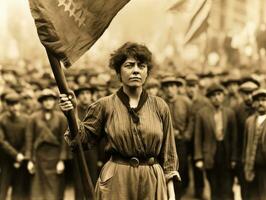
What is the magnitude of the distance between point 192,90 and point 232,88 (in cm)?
86

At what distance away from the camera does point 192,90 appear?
1531cm

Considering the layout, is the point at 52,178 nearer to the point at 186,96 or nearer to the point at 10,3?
the point at 186,96

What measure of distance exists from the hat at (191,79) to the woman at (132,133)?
8.62m

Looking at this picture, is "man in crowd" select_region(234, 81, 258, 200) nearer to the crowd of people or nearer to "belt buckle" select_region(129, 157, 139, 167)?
the crowd of people

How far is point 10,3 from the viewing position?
63.1 feet


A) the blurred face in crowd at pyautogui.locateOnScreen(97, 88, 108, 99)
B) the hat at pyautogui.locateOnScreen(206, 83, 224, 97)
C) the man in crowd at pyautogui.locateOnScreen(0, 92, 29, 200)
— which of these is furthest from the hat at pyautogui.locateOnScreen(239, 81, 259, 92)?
the man in crowd at pyautogui.locateOnScreen(0, 92, 29, 200)

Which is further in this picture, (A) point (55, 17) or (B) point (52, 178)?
(B) point (52, 178)

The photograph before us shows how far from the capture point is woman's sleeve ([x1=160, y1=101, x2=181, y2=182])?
24.1ft

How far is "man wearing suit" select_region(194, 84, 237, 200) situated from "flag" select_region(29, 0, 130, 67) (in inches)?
257

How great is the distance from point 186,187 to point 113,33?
5.89 metres

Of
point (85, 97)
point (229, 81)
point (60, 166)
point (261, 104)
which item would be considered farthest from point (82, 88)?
point (261, 104)

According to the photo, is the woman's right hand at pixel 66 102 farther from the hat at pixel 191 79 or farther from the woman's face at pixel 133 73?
the hat at pixel 191 79

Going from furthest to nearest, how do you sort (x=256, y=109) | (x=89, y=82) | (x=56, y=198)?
(x=89, y=82)
(x=56, y=198)
(x=256, y=109)

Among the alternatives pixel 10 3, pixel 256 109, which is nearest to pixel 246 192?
pixel 256 109
